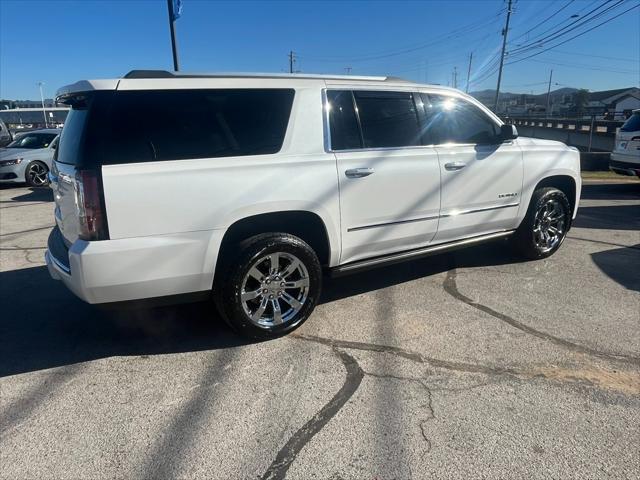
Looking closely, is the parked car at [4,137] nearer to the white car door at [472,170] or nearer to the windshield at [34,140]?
the windshield at [34,140]

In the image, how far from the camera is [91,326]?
3.93 m

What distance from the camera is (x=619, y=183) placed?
11984mm

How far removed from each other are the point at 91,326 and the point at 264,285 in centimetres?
157

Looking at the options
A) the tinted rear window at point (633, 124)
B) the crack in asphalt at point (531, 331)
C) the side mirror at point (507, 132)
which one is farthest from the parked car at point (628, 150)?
the crack in asphalt at point (531, 331)

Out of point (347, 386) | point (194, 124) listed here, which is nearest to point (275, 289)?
point (347, 386)

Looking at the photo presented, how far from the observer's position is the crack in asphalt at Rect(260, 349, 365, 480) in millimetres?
2329

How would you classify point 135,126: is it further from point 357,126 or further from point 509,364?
point 509,364

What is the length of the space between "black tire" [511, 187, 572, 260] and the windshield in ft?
41.5

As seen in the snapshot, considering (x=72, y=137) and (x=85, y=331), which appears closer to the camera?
(x=72, y=137)

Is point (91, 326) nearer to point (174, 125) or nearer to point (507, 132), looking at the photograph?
point (174, 125)

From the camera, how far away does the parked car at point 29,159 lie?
12.0m

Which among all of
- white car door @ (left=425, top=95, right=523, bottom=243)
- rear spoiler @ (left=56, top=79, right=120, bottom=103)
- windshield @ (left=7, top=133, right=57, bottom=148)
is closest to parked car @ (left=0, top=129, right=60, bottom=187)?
windshield @ (left=7, top=133, right=57, bottom=148)

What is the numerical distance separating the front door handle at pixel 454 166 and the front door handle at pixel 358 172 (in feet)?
3.01

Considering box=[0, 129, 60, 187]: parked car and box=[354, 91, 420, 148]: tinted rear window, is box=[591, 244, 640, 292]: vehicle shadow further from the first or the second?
box=[0, 129, 60, 187]: parked car
